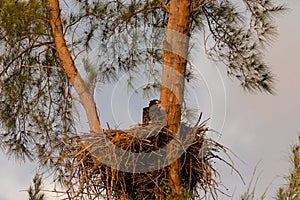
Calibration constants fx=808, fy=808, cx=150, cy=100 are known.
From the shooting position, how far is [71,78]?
6.85m

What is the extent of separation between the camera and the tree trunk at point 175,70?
5.97 meters

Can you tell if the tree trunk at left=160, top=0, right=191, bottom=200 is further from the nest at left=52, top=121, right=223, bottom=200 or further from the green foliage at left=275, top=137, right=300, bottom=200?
the green foliage at left=275, top=137, right=300, bottom=200

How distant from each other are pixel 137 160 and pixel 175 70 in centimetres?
83

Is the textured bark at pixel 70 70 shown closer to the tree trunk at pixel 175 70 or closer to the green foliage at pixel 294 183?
the tree trunk at pixel 175 70

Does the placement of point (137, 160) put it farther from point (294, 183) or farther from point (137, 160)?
point (294, 183)

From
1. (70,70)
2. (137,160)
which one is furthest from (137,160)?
A: (70,70)

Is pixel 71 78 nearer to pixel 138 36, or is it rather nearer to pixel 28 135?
pixel 138 36

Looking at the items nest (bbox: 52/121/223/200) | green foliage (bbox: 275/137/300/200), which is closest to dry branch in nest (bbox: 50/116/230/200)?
nest (bbox: 52/121/223/200)

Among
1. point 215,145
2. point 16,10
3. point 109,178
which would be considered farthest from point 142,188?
point 16,10

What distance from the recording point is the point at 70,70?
6863mm

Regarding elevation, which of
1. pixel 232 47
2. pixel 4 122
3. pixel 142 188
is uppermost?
pixel 232 47

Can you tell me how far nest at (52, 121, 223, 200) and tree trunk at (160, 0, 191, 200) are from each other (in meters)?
0.06

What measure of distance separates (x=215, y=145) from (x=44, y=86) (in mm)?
2649

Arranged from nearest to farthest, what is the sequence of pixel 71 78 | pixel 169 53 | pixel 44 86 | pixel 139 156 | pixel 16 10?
pixel 139 156 < pixel 169 53 < pixel 71 78 < pixel 16 10 < pixel 44 86
